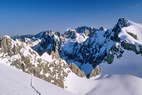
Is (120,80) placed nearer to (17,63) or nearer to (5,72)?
(17,63)

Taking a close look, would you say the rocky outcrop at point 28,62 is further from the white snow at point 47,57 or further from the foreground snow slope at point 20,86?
the foreground snow slope at point 20,86

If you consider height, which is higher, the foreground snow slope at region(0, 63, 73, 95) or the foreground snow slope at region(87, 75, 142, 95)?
the foreground snow slope at region(0, 63, 73, 95)

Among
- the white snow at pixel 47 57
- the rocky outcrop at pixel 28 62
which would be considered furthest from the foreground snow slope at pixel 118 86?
the white snow at pixel 47 57

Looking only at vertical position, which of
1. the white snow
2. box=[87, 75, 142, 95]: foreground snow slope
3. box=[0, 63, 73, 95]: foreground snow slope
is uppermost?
box=[0, 63, 73, 95]: foreground snow slope

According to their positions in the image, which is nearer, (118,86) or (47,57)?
(118,86)

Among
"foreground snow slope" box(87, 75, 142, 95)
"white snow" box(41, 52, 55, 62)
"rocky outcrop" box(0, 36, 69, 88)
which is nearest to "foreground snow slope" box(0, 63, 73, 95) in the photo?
"foreground snow slope" box(87, 75, 142, 95)

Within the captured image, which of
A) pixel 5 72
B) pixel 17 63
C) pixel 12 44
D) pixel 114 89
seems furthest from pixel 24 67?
pixel 5 72

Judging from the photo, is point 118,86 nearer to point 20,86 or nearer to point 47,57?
point 47,57

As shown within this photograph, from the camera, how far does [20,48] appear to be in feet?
533

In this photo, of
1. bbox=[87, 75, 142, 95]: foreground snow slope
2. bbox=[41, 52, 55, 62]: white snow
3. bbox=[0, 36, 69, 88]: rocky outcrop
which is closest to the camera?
bbox=[87, 75, 142, 95]: foreground snow slope

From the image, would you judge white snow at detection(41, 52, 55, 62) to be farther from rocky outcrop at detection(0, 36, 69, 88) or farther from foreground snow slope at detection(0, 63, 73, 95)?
foreground snow slope at detection(0, 63, 73, 95)

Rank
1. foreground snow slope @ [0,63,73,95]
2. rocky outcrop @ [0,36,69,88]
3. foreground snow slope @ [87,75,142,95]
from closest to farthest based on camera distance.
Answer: foreground snow slope @ [0,63,73,95]
foreground snow slope @ [87,75,142,95]
rocky outcrop @ [0,36,69,88]

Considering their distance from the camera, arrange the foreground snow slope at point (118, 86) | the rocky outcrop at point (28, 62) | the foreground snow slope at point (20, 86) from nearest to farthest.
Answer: the foreground snow slope at point (20, 86), the foreground snow slope at point (118, 86), the rocky outcrop at point (28, 62)

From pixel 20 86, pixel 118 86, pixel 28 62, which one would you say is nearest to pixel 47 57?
pixel 28 62
